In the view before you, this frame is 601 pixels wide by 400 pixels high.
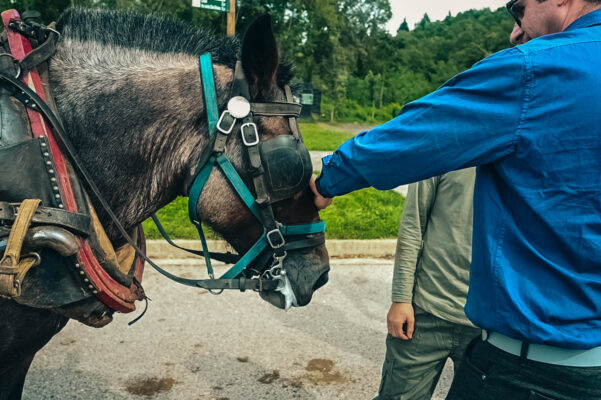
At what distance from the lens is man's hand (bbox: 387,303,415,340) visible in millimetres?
2236

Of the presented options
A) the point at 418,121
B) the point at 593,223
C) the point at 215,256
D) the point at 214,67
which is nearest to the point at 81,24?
the point at 214,67

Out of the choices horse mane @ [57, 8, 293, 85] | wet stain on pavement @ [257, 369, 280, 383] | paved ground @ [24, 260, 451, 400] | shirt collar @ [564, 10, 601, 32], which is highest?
shirt collar @ [564, 10, 601, 32]

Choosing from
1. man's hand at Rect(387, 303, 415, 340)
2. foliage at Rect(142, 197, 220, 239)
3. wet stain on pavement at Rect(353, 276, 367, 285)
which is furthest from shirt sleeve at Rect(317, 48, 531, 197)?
foliage at Rect(142, 197, 220, 239)

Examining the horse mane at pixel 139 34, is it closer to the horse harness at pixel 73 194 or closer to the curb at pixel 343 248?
the horse harness at pixel 73 194

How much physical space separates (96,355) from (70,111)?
2328 millimetres

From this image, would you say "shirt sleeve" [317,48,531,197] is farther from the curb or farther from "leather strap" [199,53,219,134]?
the curb

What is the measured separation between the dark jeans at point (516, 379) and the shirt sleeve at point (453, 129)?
0.58m

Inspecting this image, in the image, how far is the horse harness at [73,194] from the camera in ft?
5.06

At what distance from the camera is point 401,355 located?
2.23m

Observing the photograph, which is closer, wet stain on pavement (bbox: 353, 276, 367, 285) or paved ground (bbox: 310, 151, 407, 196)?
wet stain on pavement (bbox: 353, 276, 367, 285)

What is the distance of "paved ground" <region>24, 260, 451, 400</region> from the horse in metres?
1.46

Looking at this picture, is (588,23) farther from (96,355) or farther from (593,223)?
(96,355)

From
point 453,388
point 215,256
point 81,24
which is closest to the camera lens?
point 453,388

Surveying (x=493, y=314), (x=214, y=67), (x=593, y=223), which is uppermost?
(x=214, y=67)
